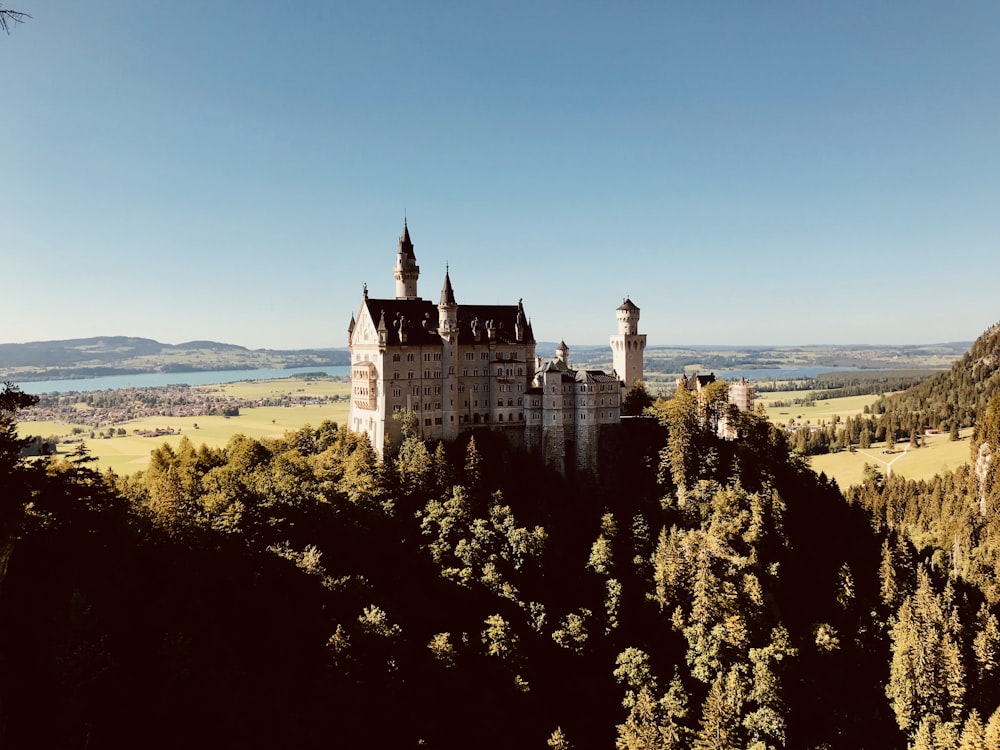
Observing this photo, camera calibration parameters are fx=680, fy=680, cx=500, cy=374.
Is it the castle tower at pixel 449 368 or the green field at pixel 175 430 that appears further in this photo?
the green field at pixel 175 430

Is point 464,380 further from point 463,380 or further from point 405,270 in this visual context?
point 405,270

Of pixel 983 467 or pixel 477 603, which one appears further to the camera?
Result: pixel 983 467

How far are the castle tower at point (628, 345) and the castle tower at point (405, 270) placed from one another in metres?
32.7

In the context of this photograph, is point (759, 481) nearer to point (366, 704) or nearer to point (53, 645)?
point (366, 704)

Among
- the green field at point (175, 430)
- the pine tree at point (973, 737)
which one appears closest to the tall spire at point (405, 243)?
the green field at point (175, 430)

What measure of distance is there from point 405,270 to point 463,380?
60.8ft

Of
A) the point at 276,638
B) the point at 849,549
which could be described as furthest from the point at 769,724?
the point at 276,638

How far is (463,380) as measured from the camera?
3627 inches

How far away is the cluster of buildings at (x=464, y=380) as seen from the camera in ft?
289

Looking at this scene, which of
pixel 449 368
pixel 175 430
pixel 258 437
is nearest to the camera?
pixel 449 368

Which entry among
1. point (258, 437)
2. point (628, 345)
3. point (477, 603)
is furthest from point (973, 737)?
point (258, 437)

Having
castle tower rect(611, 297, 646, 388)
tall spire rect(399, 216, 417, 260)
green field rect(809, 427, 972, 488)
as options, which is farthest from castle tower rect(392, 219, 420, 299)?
green field rect(809, 427, 972, 488)

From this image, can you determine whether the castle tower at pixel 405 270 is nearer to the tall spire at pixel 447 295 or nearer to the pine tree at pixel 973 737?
the tall spire at pixel 447 295

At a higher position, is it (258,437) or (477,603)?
(258,437)
